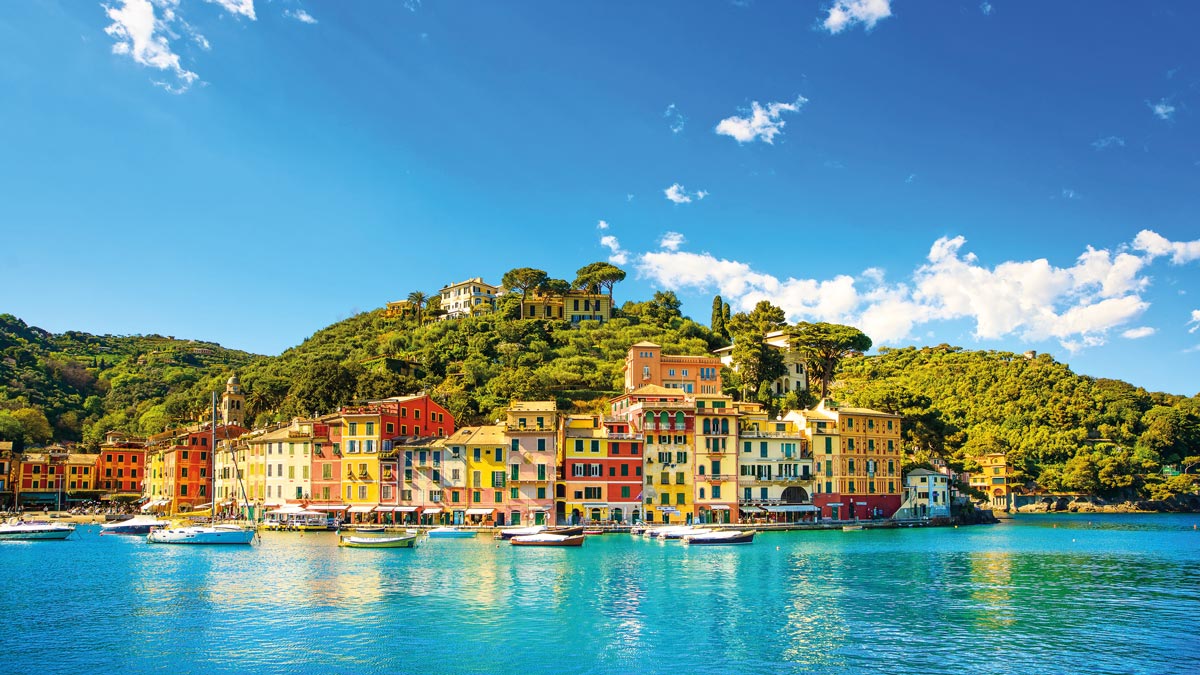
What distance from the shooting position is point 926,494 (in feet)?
255

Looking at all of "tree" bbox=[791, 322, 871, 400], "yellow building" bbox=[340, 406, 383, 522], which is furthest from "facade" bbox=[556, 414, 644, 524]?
"tree" bbox=[791, 322, 871, 400]

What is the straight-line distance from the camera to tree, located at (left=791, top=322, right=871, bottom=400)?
90812mm

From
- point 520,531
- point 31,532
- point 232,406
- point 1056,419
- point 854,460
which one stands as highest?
point 232,406

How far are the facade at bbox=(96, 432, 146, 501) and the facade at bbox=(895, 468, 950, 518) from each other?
7642cm

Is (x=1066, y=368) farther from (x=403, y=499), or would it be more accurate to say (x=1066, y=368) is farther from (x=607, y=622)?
(x=607, y=622)

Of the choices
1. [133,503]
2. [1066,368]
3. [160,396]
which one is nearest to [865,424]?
[1066,368]

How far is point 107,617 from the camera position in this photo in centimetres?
3247

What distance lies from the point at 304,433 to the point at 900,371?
8815cm

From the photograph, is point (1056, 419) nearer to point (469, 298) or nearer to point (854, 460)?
point (854, 460)

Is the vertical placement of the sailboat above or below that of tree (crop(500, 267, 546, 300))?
below

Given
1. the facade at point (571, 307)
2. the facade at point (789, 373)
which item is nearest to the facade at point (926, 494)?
the facade at point (789, 373)

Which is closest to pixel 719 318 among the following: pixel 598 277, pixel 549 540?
pixel 598 277

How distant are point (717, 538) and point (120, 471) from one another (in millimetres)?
70629

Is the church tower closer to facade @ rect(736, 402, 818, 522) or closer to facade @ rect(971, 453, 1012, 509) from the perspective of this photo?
facade @ rect(736, 402, 818, 522)
